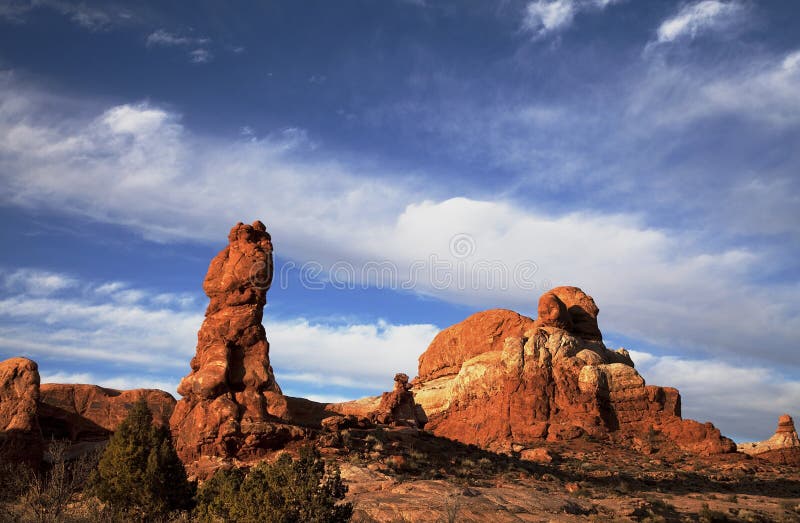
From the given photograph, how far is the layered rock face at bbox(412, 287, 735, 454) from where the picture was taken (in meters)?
51.8

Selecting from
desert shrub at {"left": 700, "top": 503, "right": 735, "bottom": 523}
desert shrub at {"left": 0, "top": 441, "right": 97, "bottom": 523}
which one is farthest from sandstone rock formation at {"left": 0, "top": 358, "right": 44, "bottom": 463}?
desert shrub at {"left": 700, "top": 503, "right": 735, "bottom": 523}

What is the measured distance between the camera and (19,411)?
33188mm

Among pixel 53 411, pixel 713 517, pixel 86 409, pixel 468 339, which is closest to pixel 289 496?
pixel 713 517

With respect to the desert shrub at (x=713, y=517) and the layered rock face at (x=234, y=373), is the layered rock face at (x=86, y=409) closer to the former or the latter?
the layered rock face at (x=234, y=373)

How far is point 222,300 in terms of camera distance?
131 ft

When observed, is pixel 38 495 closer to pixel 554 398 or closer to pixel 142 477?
pixel 142 477

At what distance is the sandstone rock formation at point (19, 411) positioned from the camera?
32281 mm

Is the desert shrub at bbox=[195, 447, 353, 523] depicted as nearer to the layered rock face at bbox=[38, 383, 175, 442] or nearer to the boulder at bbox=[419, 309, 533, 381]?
the layered rock face at bbox=[38, 383, 175, 442]

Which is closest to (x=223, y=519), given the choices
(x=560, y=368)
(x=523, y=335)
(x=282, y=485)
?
(x=282, y=485)

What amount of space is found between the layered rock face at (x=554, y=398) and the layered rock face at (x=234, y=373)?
20.8 meters

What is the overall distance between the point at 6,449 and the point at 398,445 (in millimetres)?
19017

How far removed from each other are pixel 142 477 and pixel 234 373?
11.0 m

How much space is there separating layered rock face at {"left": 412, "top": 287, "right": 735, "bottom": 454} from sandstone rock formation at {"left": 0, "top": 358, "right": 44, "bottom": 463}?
30.2m

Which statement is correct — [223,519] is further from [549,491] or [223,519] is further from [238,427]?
[549,491]
